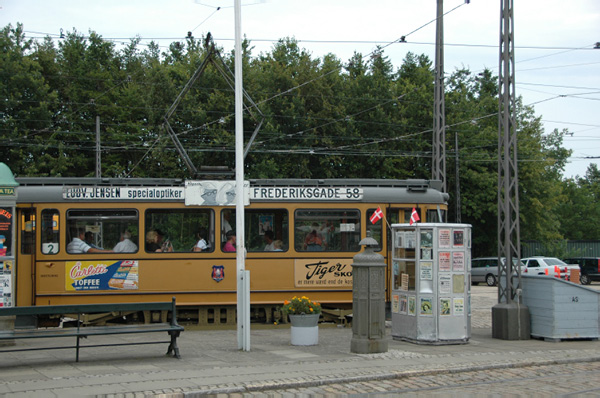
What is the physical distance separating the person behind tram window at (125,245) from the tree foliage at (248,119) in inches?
648

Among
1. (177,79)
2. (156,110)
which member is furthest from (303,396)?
(177,79)

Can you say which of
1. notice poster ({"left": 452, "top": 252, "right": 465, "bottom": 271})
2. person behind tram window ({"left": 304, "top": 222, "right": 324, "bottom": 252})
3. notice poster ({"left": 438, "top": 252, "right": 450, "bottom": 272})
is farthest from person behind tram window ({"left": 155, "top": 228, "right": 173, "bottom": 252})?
notice poster ({"left": 452, "top": 252, "right": 465, "bottom": 271})

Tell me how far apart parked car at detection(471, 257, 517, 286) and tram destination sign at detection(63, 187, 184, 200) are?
29.8 meters

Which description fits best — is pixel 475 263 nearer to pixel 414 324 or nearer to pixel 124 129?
pixel 124 129

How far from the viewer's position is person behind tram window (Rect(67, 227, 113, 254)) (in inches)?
596

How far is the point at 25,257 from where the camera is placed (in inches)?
587

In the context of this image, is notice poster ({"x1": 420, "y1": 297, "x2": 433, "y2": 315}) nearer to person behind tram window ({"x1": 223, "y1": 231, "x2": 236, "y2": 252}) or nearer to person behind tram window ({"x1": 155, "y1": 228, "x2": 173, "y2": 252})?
person behind tram window ({"x1": 223, "y1": 231, "x2": 236, "y2": 252})

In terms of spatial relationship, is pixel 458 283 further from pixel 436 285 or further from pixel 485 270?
pixel 485 270

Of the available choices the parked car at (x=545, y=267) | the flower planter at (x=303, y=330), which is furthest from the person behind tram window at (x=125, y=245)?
the parked car at (x=545, y=267)

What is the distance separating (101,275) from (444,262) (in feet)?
24.0

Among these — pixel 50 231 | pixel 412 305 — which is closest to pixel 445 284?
pixel 412 305

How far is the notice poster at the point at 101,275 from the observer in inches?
593

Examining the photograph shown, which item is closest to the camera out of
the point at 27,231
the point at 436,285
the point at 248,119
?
the point at 436,285

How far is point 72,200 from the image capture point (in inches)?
600
